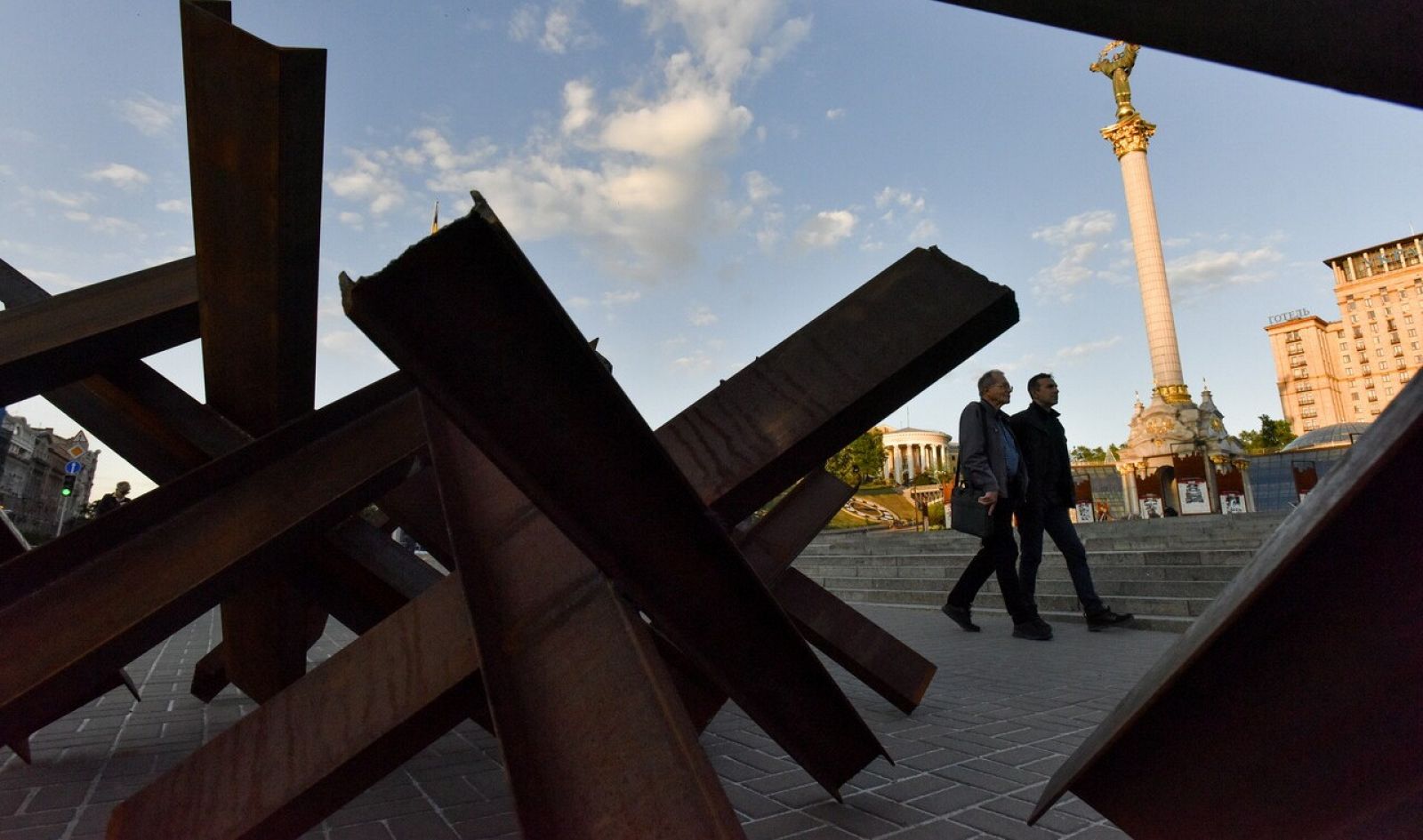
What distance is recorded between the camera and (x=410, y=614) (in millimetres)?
1492

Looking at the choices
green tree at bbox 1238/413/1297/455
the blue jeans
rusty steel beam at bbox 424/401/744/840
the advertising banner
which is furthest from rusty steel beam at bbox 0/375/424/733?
green tree at bbox 1238/413/1297/455

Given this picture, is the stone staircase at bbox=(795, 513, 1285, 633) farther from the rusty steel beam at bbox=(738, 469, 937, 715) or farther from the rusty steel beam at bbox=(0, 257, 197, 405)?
the rusty steel beam at bbox=(0, 257, 197, 405)

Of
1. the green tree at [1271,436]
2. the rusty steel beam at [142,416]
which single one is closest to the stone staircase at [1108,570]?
the rusty steel beam at [142,416]

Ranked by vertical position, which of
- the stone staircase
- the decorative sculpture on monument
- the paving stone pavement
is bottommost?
the paving stone pavement

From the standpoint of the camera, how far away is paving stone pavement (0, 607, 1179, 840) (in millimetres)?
2141

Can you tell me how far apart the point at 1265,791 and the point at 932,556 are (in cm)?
1145

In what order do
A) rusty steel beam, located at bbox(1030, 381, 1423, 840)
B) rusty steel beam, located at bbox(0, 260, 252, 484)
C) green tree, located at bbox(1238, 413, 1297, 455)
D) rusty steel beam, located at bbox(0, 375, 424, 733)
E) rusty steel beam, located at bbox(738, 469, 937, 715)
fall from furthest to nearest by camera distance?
1. green tree, located at bbox(1238, 413, 1297, 455)
2. rusty steel beam, located at bbox(738, 469, 937, 715)
3. rusty steel beam, located at bbox(0, 260, 252, 484)
4. rusty steel beam, located at bbox(0, 375, 424, 733)
5. rusty steel beam, located at bbox(1030, 381, 1423, 840)

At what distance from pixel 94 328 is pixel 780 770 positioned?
2438mm

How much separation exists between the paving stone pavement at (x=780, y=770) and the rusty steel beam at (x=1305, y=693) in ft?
3.58

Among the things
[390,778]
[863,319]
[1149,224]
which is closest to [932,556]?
[390,778]

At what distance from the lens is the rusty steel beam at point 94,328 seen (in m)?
1.92

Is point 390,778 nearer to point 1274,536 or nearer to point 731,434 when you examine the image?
point 731,434

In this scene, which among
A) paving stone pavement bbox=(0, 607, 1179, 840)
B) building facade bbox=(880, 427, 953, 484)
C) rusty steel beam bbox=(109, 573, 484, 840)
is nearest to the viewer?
rusty steel beam bbox=(109, 573, 484, 840)

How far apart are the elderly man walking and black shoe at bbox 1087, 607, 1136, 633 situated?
720 millimetres
